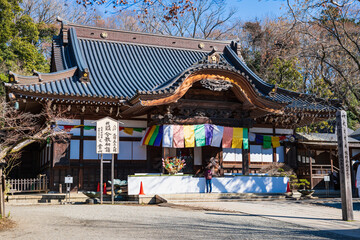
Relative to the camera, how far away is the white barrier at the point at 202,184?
553 inches

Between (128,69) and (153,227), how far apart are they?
12.2 m

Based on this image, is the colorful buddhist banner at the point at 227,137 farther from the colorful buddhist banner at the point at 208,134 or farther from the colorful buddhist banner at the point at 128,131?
the colorful buddhist banner at the point at 128,131

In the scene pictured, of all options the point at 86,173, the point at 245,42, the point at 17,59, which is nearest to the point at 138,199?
the point at 86,173

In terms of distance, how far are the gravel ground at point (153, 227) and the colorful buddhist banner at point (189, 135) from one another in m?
6.29

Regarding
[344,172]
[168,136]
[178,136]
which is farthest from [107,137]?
[344,172]

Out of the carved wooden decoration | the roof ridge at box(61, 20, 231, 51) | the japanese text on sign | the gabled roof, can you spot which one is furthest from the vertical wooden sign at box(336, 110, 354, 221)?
the roof ridge at box(61, 20, 231, 51)

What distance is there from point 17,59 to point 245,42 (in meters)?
19.4

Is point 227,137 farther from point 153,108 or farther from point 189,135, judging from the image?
point 153,108

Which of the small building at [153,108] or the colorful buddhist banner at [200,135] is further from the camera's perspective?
the colorful buddhist banner at [200,135]

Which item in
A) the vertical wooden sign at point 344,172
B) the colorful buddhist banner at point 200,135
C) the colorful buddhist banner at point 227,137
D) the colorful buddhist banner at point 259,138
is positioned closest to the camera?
the vertical wooden sign at point 344,172

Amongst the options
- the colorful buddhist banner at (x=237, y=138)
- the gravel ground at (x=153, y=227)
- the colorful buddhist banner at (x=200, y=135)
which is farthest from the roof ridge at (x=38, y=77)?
the colorful buddhist banner at (x=237, y=138)

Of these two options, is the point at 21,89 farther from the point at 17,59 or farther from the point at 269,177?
the point at 17,59

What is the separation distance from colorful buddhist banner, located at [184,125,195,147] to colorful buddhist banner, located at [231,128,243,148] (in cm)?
186

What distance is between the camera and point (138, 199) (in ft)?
44.4
